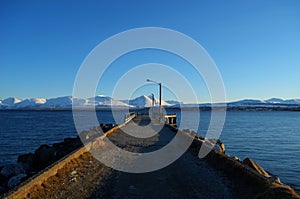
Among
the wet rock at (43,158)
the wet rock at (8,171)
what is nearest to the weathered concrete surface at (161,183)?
the wet rock at (8,171)

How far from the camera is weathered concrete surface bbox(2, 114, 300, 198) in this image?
8.34m

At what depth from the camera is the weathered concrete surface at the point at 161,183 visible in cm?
834

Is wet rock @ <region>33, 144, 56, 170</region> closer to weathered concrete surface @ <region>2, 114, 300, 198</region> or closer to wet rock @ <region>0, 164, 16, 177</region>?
wet rock @ <region>0, 164, 16, 177</region>

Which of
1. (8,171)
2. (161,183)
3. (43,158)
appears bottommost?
(8,171)

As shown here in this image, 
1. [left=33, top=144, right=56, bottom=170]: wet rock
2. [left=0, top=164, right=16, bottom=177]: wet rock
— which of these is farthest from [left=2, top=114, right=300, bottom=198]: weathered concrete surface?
[left=33, top=144, right=56, bottom=170]: wet rock

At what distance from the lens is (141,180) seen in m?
10.2

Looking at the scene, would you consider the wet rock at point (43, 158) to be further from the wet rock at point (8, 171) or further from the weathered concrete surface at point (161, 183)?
the weathered concrete surface at point (161, 183)

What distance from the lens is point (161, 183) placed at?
32.1 ft

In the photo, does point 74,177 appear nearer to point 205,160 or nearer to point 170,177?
point 170,177

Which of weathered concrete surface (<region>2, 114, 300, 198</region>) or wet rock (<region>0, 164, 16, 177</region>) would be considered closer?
weathered concrete surface (<region>2, 114, 300, 198</region>)

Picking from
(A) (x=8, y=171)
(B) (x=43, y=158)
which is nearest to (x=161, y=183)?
(A) (x=8, y=171)

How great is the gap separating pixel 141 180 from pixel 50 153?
38.9 ft

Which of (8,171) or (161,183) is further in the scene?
(8,171)

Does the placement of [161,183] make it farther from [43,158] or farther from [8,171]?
[43,158]
